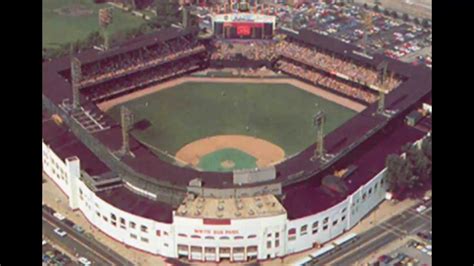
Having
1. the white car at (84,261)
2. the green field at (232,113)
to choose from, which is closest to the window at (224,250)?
the white car at (84,261)

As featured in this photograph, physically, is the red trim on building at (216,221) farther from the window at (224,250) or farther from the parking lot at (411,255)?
the parking lot at (411,255)

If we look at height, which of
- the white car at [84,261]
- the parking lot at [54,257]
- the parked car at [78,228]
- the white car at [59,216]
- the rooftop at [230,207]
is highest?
the rooftop at [230,207]

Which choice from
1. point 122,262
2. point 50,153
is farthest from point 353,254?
point 50,153

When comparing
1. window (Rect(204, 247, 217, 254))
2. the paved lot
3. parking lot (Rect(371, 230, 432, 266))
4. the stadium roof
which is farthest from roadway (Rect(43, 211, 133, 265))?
parking lot (Rect(371, 230, 432, 266))

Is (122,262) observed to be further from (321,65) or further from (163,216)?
(321,65)

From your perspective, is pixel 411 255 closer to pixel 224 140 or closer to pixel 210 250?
pixel 210 250

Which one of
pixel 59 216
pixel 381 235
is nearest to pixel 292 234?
pixel 381 235

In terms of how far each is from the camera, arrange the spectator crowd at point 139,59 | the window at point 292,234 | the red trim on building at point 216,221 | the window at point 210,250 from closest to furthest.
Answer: the red trim on building at point 216,221
the window at point 210,250
the window at point 292,234
the spectator crowd at point 139,59

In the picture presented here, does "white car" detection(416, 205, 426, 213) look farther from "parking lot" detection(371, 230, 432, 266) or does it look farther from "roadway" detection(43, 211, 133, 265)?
"roadway" detection(43, 211, 133, 265)
